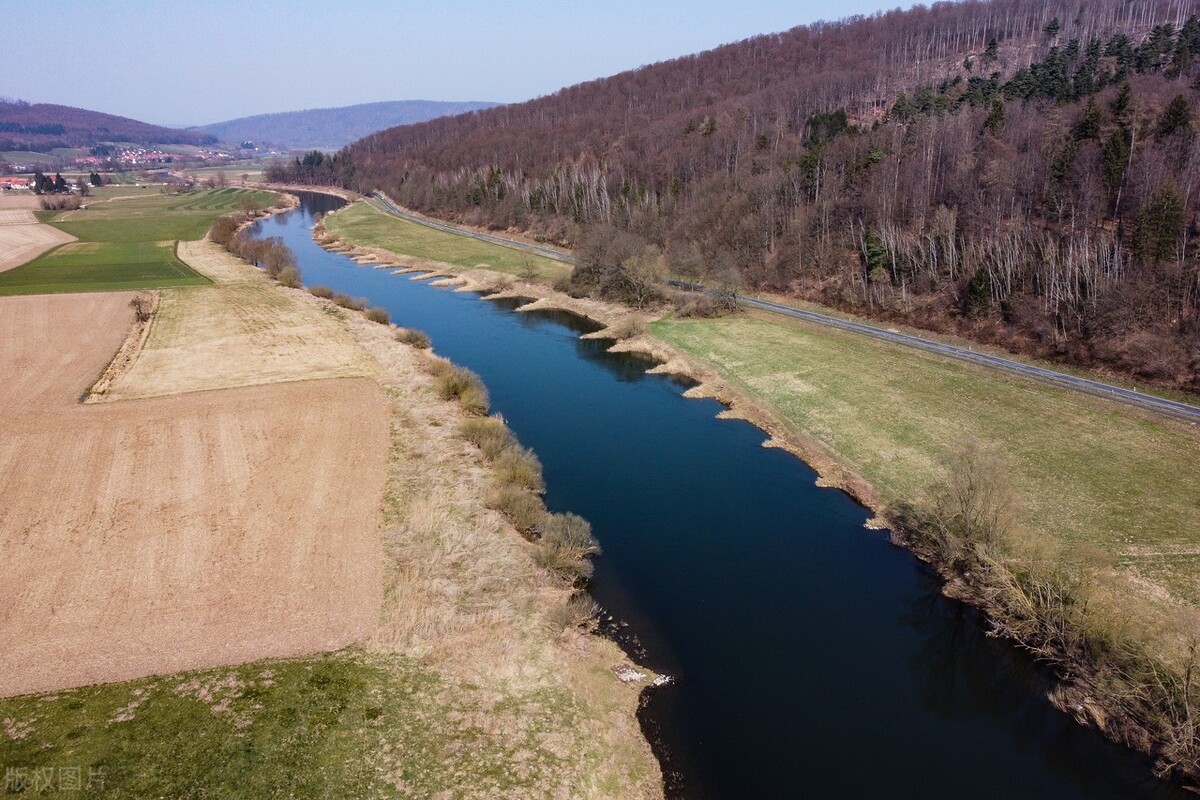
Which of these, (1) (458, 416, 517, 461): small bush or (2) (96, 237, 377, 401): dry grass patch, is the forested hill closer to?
(2) (96, 237, 377, 401): dry grass patch

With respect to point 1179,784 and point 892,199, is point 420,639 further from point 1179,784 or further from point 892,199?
point 892,199

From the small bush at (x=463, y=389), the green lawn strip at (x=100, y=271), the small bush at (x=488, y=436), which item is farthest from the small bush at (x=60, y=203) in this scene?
the small bush at (x=488, y=436)

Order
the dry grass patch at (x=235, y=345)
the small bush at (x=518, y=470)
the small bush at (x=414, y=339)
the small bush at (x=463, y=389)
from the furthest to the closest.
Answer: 1. the small bush at (x=414, y=339)
2. the dry grass patch at (x=235, y=345)
3. the small bush at (x=463, y=389)
4. the small bush at (x=518, y=470)

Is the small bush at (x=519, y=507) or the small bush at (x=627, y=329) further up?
the small bush at (x=627, y=329)

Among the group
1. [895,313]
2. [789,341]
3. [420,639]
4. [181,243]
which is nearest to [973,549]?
[420,639]

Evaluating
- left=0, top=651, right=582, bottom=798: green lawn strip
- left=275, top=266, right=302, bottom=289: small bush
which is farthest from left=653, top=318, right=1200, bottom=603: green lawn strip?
left=275, top=266, right=302, bottom=289: small bush

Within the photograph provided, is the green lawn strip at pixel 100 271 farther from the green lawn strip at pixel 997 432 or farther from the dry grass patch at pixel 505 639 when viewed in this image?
the green lawn strip at pixel 997 432

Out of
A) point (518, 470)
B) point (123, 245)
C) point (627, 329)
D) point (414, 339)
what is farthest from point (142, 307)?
point (518, 470)
